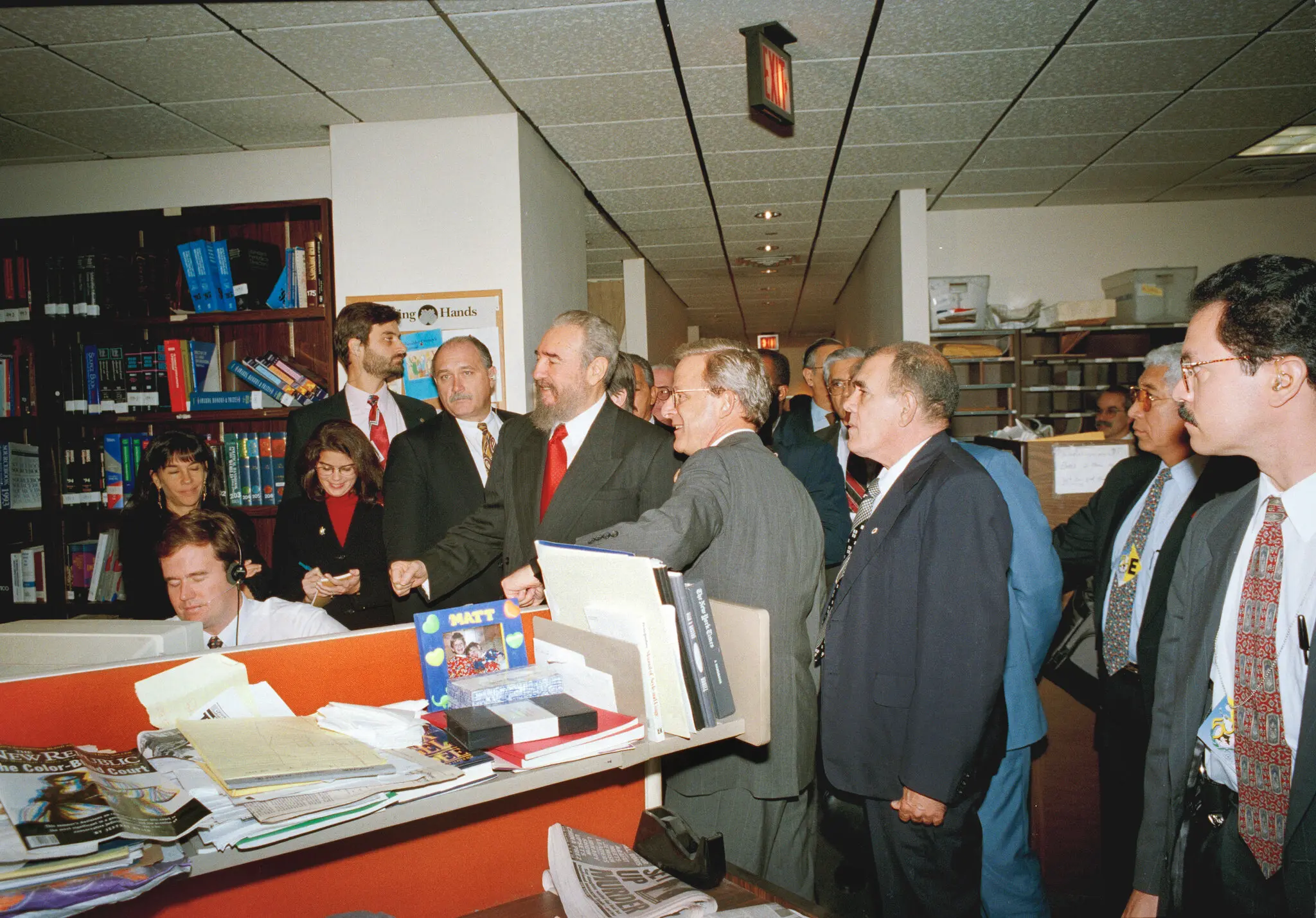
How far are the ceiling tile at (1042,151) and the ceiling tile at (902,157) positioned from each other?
137mm

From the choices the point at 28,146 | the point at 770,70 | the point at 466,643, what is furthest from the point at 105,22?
the point at 466,643

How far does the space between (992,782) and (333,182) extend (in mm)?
3997

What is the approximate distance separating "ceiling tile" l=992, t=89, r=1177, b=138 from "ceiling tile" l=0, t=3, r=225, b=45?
12.2 ft

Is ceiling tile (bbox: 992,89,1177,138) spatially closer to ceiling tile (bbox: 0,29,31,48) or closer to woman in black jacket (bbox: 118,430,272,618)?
woman in black jacket (bbox: 118,430,272,618)

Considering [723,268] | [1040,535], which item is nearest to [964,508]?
[1040,535]

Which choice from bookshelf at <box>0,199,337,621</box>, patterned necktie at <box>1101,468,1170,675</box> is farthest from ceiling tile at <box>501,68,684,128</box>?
patterned necktie at <box>1101,468,1170,675</box>

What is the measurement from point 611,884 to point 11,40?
378cm

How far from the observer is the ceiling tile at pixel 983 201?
19.5 feet

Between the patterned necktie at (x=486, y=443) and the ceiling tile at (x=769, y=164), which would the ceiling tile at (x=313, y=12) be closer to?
the patterned necktie at (x=486, y=443)

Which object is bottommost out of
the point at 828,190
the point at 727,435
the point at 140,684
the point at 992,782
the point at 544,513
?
the point at 992,782

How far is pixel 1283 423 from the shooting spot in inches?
47.9

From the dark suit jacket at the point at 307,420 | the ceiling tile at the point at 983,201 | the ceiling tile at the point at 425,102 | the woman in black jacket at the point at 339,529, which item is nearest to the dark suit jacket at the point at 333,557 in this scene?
the woman in black jacket at the point at 339,529

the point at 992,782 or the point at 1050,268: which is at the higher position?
the point at 1050,268

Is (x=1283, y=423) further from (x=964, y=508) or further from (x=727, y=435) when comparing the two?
(x=727, y=435)
